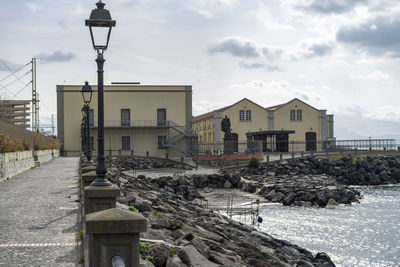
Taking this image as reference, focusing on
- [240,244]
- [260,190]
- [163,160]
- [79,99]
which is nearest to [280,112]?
[163,160]

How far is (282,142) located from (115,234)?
45.6 m

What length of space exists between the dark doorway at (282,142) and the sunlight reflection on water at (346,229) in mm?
23192

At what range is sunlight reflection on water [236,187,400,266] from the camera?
1453 cm

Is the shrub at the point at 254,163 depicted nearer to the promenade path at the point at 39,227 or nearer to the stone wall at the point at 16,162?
the stone wall at the point at 16,162

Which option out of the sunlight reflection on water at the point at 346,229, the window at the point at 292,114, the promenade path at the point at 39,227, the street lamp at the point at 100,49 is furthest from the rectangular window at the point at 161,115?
the street lamp at the point at 100,49

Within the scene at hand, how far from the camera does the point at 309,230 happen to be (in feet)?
58.4

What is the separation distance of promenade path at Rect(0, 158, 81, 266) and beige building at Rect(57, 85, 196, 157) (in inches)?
1374

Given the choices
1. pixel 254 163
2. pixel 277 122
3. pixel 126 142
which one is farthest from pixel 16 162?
pixel 277 122

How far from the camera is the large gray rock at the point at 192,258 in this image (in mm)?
7000

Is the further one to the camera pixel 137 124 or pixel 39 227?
pixel 137 124

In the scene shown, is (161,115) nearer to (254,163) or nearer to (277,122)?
(277,122)

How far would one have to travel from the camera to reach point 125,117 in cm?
5012

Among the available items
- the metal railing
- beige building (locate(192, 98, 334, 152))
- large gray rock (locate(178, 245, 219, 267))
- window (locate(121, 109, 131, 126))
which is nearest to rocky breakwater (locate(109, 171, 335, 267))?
large gray rock (locate(178, 245, 219, 267))

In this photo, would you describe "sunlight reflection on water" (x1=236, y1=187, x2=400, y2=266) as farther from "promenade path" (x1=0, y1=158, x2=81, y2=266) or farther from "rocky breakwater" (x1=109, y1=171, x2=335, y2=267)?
"promenade path" (x1=0, y1=158, x2=81, y2=266)
